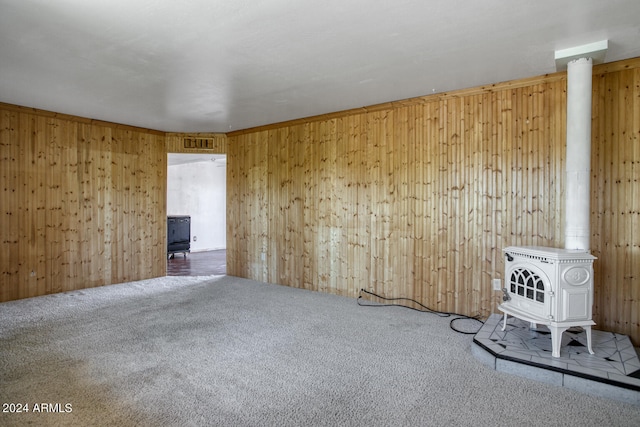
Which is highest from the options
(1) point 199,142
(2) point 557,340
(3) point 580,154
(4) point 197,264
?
(1) point 199,142

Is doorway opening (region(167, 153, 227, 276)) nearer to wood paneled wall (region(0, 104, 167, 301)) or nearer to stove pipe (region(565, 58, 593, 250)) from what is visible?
wood paneled wall (region(0, 104, 167, 301))

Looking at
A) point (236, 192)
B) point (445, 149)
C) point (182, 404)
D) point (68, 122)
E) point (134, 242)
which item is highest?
point (68, 122)

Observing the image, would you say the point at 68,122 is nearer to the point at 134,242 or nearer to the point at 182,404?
the point at 134,242

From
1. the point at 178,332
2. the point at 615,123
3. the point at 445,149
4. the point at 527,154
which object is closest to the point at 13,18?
the point at 178,332

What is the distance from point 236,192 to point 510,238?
14.7ft

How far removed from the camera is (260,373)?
2.55 meters

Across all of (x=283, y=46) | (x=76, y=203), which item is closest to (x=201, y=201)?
(x=76, y=203)

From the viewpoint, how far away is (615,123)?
10.5 ft

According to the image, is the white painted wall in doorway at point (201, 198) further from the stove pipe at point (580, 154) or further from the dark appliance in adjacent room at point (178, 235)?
the stove pipe at point (580, 154)

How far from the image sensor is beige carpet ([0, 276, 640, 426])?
204 centimetres

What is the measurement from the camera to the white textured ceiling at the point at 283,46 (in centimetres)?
234

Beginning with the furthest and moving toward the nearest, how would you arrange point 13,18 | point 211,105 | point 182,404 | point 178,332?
point 211,105 → point 178,332 → point 13,18 → point 182,404

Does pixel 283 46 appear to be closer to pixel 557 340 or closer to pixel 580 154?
pixel 580 154

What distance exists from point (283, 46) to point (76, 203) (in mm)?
4281
